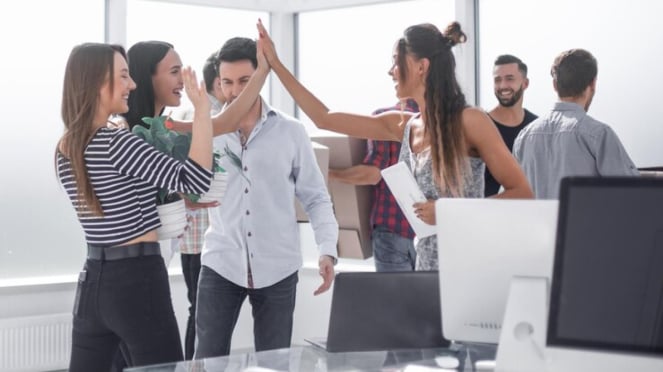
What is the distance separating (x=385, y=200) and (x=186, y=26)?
76.9 inches

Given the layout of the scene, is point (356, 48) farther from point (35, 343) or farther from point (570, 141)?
point (35, 343)

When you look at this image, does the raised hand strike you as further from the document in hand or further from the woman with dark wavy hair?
the document in hand

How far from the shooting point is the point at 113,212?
8.13ft

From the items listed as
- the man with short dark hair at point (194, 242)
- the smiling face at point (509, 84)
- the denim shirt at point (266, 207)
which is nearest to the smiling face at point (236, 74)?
the denim shirt at point (266, 207)

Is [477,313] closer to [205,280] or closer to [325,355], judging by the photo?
[325,355]

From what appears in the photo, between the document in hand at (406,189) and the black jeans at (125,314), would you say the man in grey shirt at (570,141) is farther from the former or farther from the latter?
the black jeans at (125,314)

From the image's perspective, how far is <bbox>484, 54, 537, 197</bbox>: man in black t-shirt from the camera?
4281 millimetres

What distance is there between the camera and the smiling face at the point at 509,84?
440cm

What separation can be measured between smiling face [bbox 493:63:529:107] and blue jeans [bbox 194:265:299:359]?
180 cm

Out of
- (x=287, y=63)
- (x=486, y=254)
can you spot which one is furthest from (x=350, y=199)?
(x=486, y=254)

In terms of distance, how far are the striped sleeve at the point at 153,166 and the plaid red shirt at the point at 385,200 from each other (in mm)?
1573

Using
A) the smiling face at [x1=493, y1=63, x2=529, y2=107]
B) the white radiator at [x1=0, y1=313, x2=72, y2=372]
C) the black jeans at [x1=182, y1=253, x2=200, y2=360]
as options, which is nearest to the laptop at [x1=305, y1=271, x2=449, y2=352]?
the black jeans at [x1=182, y1=253, x2=200, y2=360]

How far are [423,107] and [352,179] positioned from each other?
125 cm

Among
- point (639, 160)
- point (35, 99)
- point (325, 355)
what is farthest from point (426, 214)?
point (35, 99)
